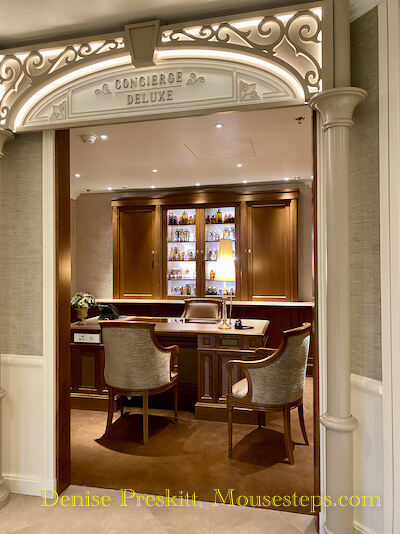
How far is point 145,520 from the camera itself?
2.21 metres

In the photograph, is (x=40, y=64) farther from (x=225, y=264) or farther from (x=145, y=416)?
(x=145, y=416)

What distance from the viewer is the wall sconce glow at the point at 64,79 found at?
7.46ft

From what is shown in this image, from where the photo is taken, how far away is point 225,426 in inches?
140

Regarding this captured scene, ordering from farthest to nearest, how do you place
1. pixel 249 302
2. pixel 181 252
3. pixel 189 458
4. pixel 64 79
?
pixel 181 252
pixel 249 302
pixel 189 458
pixel 64 79

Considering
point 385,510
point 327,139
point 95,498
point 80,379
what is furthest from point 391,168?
point 80,379

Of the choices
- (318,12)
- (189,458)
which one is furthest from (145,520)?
(318,12)

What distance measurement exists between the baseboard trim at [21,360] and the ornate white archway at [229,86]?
1.35 meters

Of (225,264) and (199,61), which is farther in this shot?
(225,264)

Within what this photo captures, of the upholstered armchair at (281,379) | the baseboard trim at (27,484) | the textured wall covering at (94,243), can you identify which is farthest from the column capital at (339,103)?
the textured wall covering at (94,243)

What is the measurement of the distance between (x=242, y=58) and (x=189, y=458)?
2.74 metres

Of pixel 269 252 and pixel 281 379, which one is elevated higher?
pixel 269 252

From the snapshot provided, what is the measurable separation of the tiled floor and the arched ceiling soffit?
7.53ft

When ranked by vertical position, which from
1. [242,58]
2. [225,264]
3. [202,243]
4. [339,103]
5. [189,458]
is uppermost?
[242,58]

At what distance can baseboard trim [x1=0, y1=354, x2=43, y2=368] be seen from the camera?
2.48m
